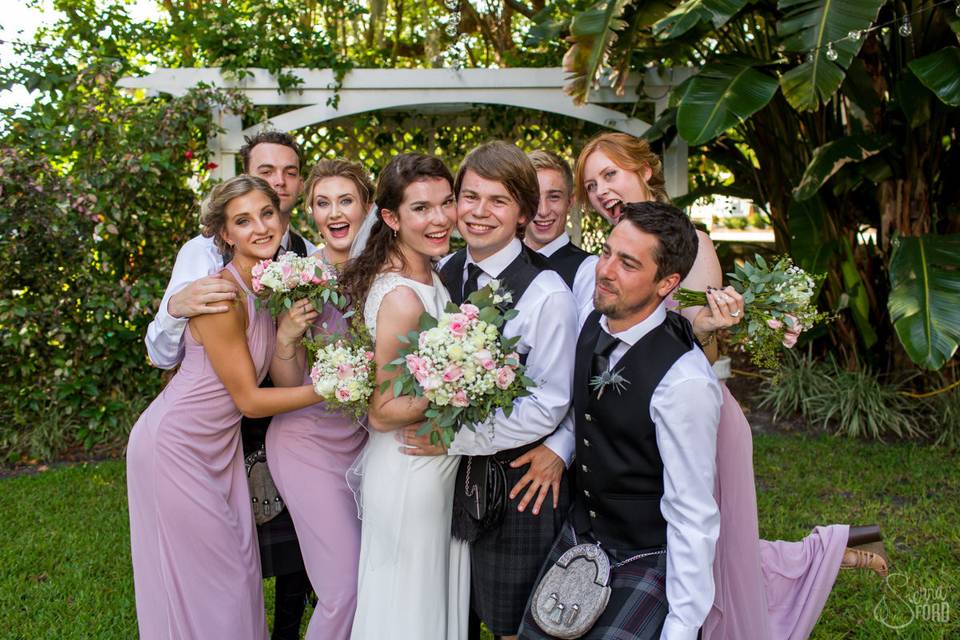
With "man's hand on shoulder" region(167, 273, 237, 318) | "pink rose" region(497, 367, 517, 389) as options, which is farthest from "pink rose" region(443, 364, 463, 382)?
"man's hand on shoulder" region(167, 273, 237, 318)

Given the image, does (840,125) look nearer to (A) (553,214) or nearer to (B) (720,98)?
(B) (720,98)

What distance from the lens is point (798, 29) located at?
5.82 meters

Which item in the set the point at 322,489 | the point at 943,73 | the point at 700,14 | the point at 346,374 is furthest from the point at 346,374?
the point at 943,73

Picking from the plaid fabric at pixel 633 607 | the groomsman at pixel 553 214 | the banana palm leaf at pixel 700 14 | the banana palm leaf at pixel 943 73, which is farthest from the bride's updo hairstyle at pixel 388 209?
the banana palm leaf at pixel 943 73

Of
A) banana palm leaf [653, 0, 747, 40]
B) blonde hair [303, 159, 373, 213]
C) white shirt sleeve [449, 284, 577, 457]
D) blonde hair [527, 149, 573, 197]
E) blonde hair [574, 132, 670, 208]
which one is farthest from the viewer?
banana palm leaf [653, 0, 747, 40]

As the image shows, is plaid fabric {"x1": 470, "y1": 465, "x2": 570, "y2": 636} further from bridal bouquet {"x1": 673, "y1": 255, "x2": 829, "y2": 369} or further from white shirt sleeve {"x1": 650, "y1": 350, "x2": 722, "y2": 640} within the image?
bridal bouquet {"x1": 673, "y1": 255, "x2": 829, "y2": 369}

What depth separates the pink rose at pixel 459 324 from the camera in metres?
2.46

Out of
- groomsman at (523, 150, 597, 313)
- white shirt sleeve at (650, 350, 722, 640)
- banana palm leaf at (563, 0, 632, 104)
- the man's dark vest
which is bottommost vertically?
white shirt sleeve at (650, 350, 722, 640)

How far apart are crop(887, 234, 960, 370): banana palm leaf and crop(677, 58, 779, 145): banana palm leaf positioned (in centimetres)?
152

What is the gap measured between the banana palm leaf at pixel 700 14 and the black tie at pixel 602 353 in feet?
13.1

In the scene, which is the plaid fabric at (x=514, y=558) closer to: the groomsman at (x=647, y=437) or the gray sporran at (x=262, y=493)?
the groomsman at (x=647, y=437)

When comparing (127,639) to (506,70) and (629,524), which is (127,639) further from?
(506,70)

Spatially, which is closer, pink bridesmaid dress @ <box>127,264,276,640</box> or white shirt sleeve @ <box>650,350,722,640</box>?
white shirt sleeve @ <box>650,350,722,640</box>

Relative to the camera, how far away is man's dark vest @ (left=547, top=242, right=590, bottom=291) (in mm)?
3727
